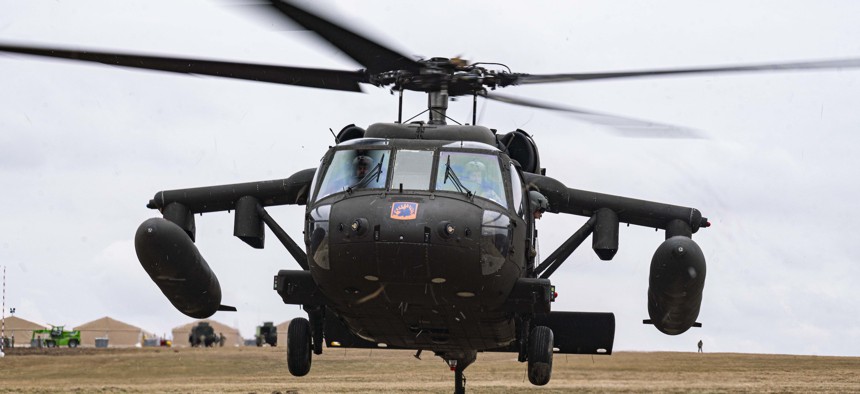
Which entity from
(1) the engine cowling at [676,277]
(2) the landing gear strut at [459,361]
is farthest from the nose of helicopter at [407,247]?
(2) the landing gear strut at [459,361]

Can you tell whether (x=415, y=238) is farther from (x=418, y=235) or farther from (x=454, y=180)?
(x=454, y=180)

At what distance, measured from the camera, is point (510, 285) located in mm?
13688

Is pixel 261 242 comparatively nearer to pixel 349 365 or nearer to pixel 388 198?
pixel 388 198

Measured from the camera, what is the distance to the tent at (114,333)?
8519cm

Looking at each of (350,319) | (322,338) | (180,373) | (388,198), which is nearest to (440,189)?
(388,198)

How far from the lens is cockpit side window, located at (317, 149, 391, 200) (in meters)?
13.2

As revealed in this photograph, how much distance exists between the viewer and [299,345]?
15.8 m

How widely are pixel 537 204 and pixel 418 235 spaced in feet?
11.5

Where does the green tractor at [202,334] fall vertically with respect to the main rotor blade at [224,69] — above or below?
below

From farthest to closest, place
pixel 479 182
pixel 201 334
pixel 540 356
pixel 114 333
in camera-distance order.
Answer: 1. pixel 114 333
2. pixel 201 334
3. pixel 540 356
4. pixel 479 182

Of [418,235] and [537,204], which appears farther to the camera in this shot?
[537,204]

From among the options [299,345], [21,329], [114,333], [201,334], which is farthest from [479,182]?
[114,333]

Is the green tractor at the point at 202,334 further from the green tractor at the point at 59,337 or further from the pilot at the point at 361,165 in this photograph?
the pilot at the point at 361,165

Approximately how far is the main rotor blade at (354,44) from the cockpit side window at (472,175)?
1344 mm
